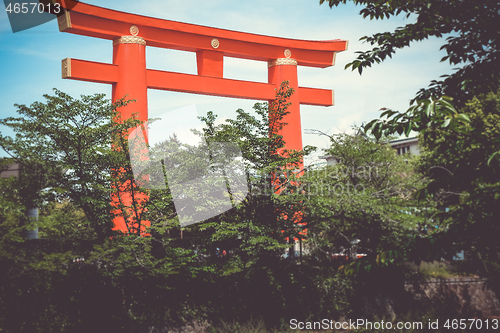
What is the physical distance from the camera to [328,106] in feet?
51.9

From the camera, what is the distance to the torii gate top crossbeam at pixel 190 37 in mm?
12047

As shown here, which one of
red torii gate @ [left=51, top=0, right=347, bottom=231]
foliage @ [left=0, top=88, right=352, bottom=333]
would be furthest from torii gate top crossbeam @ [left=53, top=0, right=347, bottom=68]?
foliage @ [left=0, top=88, right=352, bottom=333]

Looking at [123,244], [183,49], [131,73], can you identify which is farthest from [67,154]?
[183,49]

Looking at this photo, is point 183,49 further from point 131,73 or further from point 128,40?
point 131,73

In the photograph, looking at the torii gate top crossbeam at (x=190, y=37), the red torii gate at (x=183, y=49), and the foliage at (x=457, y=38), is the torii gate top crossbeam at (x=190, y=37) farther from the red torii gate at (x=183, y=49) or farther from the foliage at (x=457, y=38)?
the foliage at (x=457, y=38)

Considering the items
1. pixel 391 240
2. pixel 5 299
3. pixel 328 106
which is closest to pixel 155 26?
pixel 328 106

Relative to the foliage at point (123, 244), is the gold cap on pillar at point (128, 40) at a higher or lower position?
higher

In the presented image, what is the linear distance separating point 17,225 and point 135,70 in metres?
6.11

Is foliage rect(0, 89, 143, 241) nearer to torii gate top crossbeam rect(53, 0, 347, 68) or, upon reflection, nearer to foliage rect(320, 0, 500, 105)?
torii gate top crossbeam rect(53, 0, 347, 68)

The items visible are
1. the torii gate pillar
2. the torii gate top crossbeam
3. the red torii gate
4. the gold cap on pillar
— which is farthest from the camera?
the gold cap on pillar

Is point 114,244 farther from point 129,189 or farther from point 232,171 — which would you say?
point 232,171

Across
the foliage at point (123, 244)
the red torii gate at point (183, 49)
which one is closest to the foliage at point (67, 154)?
the foliage at point (123, 244)

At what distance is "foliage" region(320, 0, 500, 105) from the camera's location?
14.9ft

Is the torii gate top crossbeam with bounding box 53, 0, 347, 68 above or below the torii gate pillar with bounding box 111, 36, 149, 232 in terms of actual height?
above
